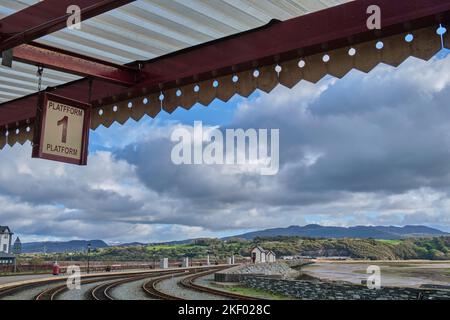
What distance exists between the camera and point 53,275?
4.10m

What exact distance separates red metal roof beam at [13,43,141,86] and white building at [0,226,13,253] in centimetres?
195

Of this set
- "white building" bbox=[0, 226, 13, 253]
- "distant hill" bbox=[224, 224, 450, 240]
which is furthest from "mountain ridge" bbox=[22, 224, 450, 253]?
"white building" bbox=[0, 226, 13, 253]

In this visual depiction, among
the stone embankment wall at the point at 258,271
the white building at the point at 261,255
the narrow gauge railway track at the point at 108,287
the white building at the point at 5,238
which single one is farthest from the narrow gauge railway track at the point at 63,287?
the white building at the point at 261,255

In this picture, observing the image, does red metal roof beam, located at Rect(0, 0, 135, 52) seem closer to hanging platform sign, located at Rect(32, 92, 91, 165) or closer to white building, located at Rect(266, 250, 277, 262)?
hanging platform sign, located at Rect(32, 92, 91, 165)

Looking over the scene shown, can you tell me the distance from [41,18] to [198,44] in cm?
95

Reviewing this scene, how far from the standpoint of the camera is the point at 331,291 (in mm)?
2494

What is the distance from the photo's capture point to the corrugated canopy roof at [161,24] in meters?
2.30

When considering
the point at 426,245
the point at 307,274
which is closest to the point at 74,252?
the point at 307,274

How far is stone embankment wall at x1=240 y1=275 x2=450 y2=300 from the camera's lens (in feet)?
6.83

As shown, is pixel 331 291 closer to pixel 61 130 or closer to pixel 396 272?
pixel 396 272

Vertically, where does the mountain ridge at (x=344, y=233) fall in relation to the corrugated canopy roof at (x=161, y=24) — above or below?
below

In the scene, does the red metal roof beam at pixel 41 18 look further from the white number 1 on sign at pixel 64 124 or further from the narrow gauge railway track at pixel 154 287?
the narrow gauge railway track at pixel 154 287
